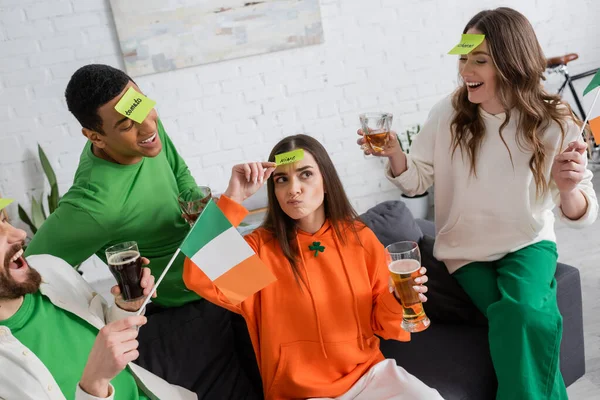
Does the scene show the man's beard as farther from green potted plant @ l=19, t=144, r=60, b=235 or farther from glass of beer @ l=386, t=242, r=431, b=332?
green potted plant @ l=19, t=144, r=60, b=235

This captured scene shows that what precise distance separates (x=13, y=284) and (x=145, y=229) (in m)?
0.67

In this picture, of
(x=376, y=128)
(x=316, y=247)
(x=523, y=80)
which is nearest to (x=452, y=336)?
(x=316, y=247)

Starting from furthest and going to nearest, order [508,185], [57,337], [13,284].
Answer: [508,185] < [57,337] < [13,284]

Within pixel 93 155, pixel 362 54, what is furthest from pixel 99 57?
pixel 93 155

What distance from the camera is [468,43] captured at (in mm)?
2045

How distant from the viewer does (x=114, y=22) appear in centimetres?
398

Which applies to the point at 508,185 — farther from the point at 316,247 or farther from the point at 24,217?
the point at 24,217

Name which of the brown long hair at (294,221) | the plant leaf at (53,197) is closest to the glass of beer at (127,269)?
the brown long hair at (294,221)

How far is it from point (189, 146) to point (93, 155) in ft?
7.24

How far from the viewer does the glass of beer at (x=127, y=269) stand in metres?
1.60

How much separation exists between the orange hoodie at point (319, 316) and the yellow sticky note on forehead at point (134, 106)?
0.37 meters

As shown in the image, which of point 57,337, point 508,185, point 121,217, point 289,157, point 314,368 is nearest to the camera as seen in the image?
point 57,337

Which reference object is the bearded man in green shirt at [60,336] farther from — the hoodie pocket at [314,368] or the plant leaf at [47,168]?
the plant leaf at [47,168]

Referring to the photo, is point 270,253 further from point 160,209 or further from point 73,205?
point 73,205
